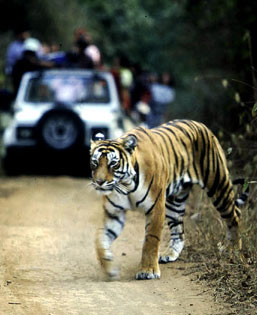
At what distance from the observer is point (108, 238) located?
553 cm

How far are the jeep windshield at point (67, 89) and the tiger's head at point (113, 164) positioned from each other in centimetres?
604

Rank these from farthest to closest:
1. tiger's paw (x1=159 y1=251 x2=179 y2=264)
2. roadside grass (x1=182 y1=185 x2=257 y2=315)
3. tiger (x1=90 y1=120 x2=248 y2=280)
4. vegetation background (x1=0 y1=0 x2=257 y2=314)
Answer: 1. tiger's paw (x1=159 y1=251 x2=179 y2=264)
2. vegetation background (x1=0 y1=0 x2=257 y2=314)
3. tiger (x1=90 y1=120 x2=248 y2=280)
4. roadside grass (x1=182 y1=185 x2=257 y2=315)

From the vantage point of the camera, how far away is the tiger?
5.40 meters

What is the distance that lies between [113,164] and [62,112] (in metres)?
5.33

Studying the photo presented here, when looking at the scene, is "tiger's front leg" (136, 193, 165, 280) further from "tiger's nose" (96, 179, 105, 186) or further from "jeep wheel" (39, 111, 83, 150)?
"jeep wheel" (39, 111, 83, 150)

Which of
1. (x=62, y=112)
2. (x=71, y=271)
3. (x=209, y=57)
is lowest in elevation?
(x=71, y=271)

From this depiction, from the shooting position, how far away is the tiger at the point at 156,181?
17.7ft

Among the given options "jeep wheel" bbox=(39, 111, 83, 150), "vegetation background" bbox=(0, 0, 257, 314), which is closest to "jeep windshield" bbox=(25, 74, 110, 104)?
"jeep wheel" bbox=(39, 111, 83, 150)

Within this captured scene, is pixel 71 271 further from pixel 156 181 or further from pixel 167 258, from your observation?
pixel 156 181

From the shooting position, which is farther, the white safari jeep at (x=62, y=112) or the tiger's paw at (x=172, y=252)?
the white safari jeep at (x=62, y=112)

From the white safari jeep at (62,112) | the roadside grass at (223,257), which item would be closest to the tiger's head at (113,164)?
the roadside grass at (223,257)

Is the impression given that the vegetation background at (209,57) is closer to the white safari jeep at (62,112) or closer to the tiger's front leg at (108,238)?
the tiger's front leg at (108,238)

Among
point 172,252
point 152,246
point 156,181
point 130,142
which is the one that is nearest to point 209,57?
point 172,252

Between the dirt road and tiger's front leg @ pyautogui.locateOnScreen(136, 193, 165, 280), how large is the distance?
0.11 meters
